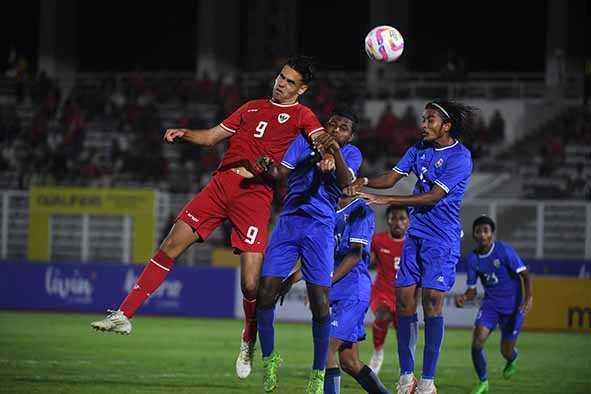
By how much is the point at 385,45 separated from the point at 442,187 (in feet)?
5.26

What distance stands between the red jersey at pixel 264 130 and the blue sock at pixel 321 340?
151cm

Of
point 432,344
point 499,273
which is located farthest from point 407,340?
point 499,273

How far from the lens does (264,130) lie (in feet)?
35.3

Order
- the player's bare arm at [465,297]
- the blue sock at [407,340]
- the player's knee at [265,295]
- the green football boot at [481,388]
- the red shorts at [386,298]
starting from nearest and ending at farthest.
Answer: the player's knee at [265,295] < the blue sock at [407,340] < the green football boot at [481,388] < the player's bare arm at [465,297] < the red shorts at [386,298]

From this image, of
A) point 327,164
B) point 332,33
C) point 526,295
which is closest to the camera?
point 327,164

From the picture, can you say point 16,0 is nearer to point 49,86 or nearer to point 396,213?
point 49,86

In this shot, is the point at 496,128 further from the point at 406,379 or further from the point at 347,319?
the point at 347,319

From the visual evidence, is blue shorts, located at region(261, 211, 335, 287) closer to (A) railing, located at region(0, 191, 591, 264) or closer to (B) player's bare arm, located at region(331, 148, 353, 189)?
(B) player's bare arm, located at region(331, 148, 353, 189)

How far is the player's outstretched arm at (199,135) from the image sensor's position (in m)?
10.6

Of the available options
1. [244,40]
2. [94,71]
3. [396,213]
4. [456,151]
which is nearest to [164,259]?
[456,151]

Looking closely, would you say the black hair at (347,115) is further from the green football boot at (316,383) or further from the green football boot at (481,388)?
the green football boot at (481,388)

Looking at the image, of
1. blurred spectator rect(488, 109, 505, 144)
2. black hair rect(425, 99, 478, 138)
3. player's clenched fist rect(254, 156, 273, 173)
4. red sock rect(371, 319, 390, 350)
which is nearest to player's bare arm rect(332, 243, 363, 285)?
player's clenched fist rect(254, 156, 273, 173)

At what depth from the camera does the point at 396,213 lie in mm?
15156

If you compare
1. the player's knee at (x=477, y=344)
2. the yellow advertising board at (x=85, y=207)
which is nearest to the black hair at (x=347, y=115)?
the player's knee at (x=477, y=344)
